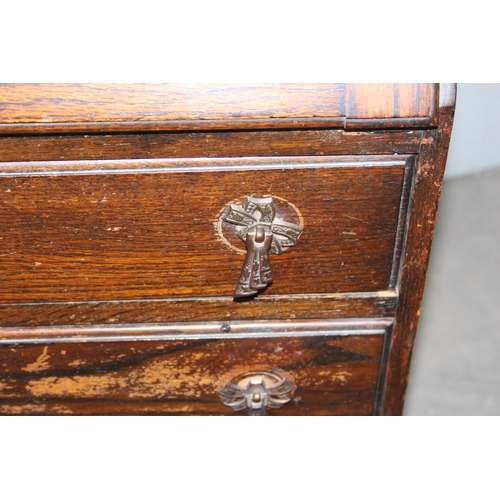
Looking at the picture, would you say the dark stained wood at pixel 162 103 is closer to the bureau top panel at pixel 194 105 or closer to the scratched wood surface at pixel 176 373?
the bureau top panel at pixel 194 105

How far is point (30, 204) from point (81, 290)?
105mm

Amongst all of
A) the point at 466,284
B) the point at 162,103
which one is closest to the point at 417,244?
the point at 162,103

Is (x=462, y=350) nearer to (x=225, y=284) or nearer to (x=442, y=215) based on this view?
(x=442, y=215)

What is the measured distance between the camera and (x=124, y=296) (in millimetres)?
642

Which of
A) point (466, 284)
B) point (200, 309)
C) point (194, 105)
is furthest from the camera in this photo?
point (466, 284)

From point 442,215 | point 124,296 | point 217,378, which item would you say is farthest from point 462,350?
point 124,296

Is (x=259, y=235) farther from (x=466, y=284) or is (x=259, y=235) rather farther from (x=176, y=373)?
(x=466, y=284)

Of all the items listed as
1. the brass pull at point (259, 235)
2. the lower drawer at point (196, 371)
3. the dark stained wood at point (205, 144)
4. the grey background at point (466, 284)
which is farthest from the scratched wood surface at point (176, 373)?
the grey background at point (466, 284)

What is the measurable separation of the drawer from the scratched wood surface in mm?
66

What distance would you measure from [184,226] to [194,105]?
121 mm

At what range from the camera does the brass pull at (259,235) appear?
0.57 m

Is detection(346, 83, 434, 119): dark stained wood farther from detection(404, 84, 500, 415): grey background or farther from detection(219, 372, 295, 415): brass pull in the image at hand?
detection(404, 84, 500, 415): grey background

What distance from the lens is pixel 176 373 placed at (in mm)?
708

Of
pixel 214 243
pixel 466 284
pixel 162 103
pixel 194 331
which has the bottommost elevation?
pixel 466 284
